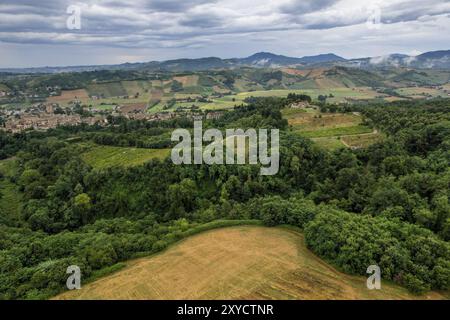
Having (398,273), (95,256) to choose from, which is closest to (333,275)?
(398,273)

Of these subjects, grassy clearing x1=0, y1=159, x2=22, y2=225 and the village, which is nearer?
grassy clearing x1=0, y1=159, x2=22, y2=225

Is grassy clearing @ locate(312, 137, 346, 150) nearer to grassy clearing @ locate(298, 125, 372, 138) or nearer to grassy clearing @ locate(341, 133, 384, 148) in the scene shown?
grassy clearing @ locate(341, 133, 384, 148)

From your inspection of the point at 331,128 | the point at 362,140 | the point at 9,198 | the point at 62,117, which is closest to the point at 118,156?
the point at 9,198

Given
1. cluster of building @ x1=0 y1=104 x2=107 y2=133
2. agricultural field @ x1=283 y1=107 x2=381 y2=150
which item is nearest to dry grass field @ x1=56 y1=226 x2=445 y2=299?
agricultural field @ x1=283 y1=107 x2=381 y2=150

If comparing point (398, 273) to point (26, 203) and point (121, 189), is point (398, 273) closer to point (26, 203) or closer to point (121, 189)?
point (121, 189)

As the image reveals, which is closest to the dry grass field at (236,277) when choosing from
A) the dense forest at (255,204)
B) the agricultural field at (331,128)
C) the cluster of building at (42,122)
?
the dense forest at (255,204)

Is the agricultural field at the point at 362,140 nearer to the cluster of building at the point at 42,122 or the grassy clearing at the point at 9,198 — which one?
the grassy clearing at the point at 9,198

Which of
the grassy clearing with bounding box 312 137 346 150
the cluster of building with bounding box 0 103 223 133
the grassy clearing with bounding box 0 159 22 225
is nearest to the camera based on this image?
the grassy clearing with bounding box 0 159 22 225
